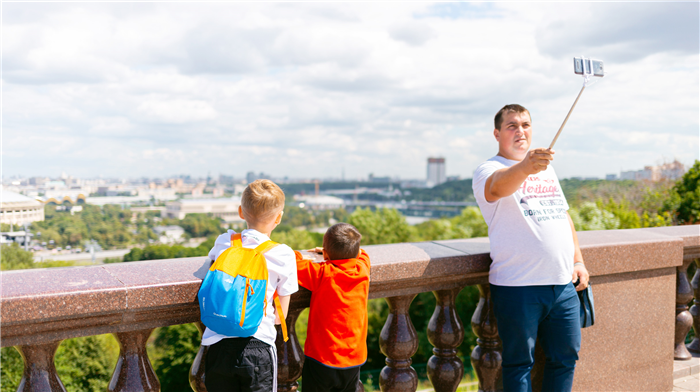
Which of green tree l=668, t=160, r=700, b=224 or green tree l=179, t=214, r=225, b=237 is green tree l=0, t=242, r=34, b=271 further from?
green tree l=668, t=160, r=700, b=224

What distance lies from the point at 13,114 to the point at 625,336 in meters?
166

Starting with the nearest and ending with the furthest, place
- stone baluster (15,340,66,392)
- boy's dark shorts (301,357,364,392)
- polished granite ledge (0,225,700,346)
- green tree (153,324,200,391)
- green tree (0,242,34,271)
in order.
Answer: polished granite ledge (0,225,700,346)
stone baluster (15,340,66,392)
boy's dark shorts (301,357,364,392)
green tree (153,324,200,391)
green tree (0,242,34,271)

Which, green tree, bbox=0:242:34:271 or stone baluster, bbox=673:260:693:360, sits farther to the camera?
green tree, bbox=0:242:34:271

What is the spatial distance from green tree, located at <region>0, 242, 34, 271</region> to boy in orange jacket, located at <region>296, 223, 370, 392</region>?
68.2 m

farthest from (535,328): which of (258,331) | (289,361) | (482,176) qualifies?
(258,331)

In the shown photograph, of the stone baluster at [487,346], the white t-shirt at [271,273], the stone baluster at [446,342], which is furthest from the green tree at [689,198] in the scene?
the white t-shirt at [271,273]

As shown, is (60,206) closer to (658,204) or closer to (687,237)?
Answer: (658,204)

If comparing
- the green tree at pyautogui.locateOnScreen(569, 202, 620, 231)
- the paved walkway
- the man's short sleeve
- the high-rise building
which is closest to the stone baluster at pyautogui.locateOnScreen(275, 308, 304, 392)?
the man's short sleeve

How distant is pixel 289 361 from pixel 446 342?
0.92m

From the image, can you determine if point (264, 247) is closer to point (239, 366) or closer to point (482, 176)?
point (239, 366)

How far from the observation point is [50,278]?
2.07m

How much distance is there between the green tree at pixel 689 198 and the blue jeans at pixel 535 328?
40.3 ft

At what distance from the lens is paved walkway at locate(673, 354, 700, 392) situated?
388cm

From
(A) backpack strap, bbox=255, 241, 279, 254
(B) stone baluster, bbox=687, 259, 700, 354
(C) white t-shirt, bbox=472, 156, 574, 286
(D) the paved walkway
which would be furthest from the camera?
(B) stone baluster, bbox=687, 259, 700, 354
